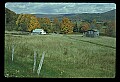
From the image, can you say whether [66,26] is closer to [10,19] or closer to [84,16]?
[84,16]

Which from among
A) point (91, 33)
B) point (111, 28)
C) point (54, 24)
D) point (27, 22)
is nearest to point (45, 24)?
point (54, 24)

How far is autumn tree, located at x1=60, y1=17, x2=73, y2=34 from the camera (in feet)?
9.31

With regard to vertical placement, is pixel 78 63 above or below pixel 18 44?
below

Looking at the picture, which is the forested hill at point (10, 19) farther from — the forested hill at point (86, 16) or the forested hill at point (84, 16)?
the forested hill at point (86, 16)

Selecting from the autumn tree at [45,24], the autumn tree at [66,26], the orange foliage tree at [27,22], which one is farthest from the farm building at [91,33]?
the orange foliage tree at [27,22]

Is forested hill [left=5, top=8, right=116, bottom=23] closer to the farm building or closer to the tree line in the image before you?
the tree line

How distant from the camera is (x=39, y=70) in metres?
2.77

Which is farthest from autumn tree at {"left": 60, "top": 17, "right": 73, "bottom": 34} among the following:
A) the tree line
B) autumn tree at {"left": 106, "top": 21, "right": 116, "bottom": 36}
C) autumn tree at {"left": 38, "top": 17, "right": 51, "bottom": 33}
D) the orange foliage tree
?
autumn tree at {"left": 106, "top": 21, "right": 116, "bottom": 36}

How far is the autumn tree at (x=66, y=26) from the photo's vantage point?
284 centimetres

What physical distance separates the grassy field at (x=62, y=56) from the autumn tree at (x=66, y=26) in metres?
0.06

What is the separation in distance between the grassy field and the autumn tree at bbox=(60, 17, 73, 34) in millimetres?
64
